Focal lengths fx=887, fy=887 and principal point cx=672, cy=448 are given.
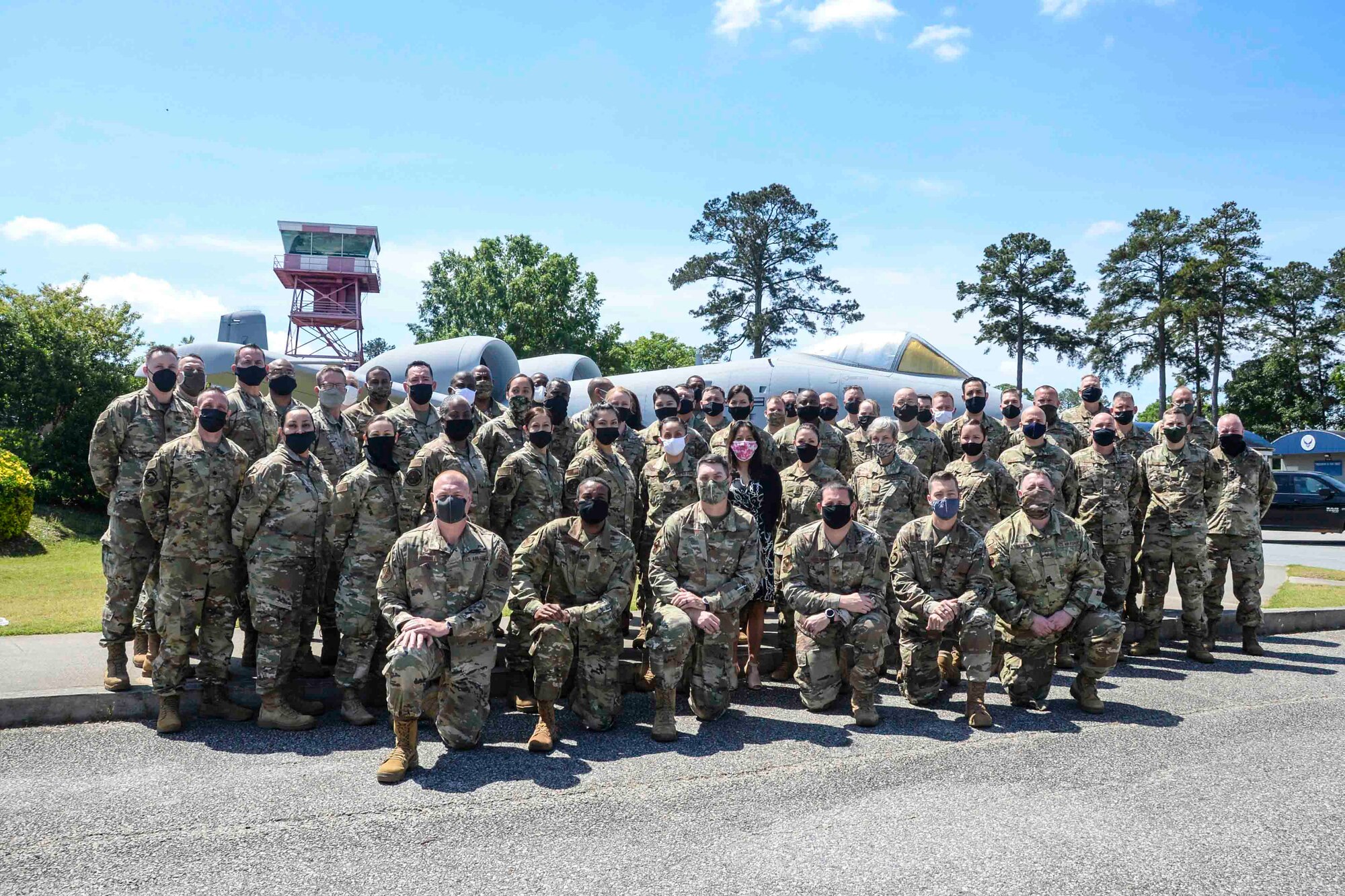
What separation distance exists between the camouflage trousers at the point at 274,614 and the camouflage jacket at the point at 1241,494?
26.5 ft

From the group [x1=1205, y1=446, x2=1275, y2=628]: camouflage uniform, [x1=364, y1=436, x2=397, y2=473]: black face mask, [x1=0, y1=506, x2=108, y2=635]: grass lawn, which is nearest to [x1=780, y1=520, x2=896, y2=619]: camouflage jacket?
[x1=364, y1=436, x2=397, y2=473]: black face mask

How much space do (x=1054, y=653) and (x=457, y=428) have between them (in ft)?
15.1

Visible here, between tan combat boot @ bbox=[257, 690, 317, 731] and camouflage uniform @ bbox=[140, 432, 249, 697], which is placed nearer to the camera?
tan combat boot @ bbox=[257, 690, 317, 731]

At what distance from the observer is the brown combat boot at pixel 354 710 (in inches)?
224

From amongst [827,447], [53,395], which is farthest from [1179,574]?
[53,395]

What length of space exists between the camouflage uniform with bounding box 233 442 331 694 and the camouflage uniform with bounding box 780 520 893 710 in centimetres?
331

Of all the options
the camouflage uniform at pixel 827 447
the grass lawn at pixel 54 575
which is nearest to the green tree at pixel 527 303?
the grass lawn at pixel 54 575

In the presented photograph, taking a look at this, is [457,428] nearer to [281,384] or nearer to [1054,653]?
[281,384]

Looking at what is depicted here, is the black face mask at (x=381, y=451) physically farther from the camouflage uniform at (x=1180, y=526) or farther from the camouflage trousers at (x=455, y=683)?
the camouflage uniform at (x=1180, y=526)

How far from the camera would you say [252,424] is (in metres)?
6.85

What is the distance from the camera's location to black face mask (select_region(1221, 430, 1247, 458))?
27.8 ft

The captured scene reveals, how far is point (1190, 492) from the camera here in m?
8.23

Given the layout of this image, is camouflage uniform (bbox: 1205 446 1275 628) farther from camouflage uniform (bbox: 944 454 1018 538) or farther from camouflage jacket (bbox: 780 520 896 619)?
camouflage jacket (bbox: 780 520 896 619)

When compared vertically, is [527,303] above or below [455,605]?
above
